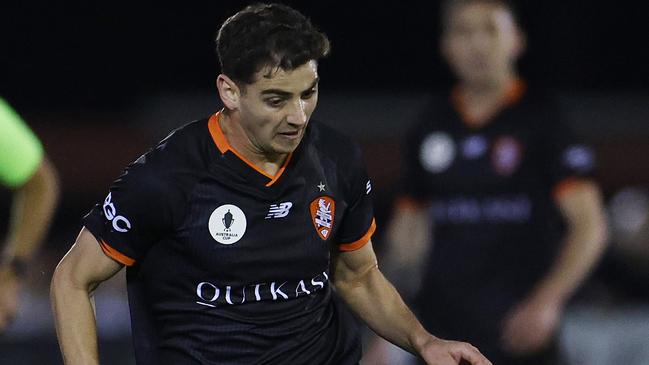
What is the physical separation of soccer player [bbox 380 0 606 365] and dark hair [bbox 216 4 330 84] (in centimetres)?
256

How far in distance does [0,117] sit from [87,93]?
1106 centimetres

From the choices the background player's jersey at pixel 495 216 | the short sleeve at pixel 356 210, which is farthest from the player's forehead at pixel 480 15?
the short sleeve at pixel 356 210

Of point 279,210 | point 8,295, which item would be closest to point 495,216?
point 8,295

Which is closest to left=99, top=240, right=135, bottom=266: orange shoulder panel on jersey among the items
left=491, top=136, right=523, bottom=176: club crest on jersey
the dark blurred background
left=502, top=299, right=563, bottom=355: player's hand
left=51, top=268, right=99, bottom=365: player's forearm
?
left=51, top=268, right=99, bottom=365: player's forearm

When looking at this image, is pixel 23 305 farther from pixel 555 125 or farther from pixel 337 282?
pixel 337 282

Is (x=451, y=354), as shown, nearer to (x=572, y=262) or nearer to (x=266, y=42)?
(x=266, y=42)

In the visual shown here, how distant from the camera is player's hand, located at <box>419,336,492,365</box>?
13.9 feet

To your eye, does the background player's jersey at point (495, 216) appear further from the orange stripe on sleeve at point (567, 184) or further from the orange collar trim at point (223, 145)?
the orange collar trim at point (223, 145)

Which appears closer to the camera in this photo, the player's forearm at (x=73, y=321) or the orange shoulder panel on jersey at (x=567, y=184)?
the player's forearm at (x=73, y=321)

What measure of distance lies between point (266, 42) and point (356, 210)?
71 centimetres

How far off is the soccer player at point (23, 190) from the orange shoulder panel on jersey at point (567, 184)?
2.35 metres

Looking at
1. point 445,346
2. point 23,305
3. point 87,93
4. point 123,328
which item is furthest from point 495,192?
point 87,93

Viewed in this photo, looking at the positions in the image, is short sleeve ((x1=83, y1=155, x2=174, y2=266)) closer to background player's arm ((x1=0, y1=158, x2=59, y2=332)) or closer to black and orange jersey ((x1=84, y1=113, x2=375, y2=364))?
black and orange jersey ((x1=84, y1=113, x2=375, y2=364))

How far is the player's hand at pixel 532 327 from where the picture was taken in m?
6.46
